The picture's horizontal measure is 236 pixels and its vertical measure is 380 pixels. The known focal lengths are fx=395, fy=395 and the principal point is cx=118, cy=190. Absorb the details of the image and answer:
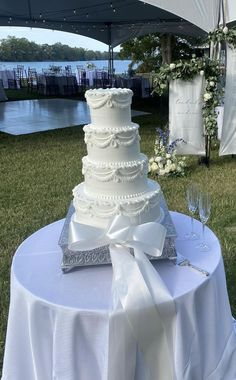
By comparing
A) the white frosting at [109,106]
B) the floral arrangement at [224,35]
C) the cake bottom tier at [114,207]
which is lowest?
the cake bottom tier at [114,207]

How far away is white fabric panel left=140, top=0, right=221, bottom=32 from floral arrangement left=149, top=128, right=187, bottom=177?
173 cm

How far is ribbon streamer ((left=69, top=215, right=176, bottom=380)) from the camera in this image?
4.91 feet

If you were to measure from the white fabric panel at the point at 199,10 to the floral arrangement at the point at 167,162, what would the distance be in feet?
5.69

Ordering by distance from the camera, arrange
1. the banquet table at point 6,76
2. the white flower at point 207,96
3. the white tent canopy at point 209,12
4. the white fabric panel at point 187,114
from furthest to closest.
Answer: the banquet table at point 6,76, the white tent canopy at point 209,12, the white fabric panel at point 187,114, the white flower at point 207,96

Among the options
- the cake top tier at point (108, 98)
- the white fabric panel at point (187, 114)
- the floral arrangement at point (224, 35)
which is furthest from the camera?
the white fabric panel at point (187, 114)

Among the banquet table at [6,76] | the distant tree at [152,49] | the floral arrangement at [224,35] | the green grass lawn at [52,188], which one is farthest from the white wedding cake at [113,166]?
the banquet table at [6,76]

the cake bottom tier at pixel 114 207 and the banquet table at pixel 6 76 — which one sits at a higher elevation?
the banquet table at pixel 6 76

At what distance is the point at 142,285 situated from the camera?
4.97ft

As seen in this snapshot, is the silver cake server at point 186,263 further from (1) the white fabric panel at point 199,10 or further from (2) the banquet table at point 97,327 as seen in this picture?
(1) the white fabric panel at point 199,10

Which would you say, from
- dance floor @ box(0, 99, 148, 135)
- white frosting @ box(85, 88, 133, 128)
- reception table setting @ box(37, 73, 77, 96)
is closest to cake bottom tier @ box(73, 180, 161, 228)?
white frosting @ box(85, 88, 133, 128)

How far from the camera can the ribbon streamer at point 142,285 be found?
150 cm

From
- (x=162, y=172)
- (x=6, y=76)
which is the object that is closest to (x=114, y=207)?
(x=162, y=172)

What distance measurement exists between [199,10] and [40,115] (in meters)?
7.44

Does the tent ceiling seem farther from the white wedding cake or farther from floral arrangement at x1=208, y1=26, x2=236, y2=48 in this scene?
the white wedding cake
